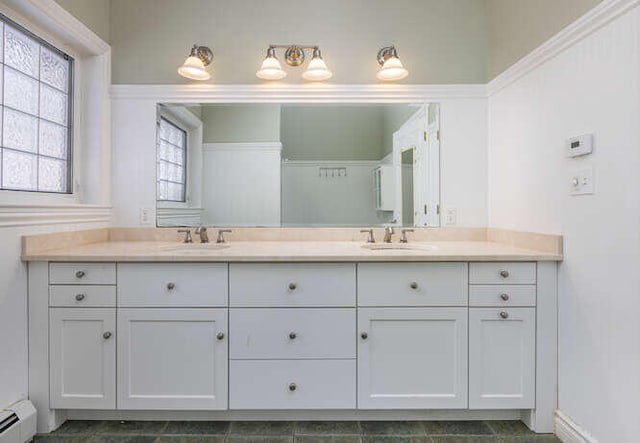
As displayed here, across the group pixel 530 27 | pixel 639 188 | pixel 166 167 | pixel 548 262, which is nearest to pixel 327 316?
pixel 548 262

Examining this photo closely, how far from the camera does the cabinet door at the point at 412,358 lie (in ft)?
5.55

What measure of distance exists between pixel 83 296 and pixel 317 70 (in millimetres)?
1719

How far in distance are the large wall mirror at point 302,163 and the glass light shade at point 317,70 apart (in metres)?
0.17

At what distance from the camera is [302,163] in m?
2.31

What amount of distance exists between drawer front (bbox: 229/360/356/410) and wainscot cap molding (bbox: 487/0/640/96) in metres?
1.70

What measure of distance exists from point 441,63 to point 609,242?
1.44 m

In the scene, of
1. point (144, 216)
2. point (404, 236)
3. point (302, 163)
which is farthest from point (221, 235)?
point (404, 236)

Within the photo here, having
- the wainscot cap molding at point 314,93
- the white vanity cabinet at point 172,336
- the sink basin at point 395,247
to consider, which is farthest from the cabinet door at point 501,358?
the wainscot cap molding at point 314,93

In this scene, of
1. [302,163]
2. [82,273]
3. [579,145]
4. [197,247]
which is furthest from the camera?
[302,163]

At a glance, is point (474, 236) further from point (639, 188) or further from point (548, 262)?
point (639, 188)

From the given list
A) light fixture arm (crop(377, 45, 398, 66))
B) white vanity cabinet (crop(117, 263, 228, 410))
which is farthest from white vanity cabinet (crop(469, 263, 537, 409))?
light fixture arm (crop(377, 45, 398, 66))

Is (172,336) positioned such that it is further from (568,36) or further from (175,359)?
(568,36)

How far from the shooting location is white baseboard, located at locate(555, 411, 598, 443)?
151 cm

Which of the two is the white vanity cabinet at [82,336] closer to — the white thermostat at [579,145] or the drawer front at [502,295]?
the drawer front at [502,295]
